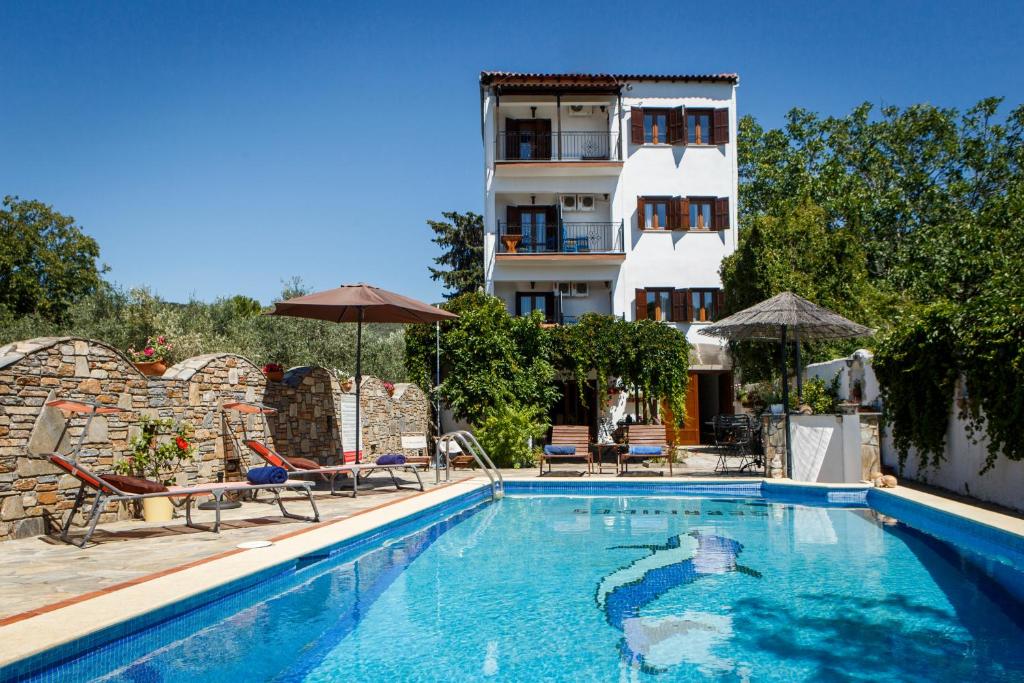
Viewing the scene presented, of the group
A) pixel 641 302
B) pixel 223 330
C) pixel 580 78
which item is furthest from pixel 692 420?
pixel 223 330

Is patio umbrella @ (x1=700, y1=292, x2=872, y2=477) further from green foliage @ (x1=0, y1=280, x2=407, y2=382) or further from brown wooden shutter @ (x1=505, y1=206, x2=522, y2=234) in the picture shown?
green foliage @ (x1=0, y1=280, x2=407, y2=382)

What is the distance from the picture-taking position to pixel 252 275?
2644 centimetres

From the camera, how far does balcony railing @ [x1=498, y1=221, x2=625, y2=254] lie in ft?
78.2

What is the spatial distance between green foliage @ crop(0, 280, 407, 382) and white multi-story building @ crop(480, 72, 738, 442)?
5.42 m

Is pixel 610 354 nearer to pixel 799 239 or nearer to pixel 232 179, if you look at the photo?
pixel 799 239

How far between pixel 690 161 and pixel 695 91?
241 centimetres

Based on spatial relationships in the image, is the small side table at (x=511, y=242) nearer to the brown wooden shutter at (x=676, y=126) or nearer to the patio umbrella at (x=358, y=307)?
the brown wooden shutter at (x=676, y=126)

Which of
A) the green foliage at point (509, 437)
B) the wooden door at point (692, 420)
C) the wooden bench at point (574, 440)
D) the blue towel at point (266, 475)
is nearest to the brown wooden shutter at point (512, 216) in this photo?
the wooden door at point (692, 420)

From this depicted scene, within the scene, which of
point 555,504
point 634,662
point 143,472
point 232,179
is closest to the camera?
point 634,662

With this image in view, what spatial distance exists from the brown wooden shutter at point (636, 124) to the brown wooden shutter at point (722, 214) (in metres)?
3.36

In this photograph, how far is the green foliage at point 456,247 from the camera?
115 ft

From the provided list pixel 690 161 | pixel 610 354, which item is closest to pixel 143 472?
pixel 610 354

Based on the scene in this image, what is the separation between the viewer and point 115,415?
7.91 metres

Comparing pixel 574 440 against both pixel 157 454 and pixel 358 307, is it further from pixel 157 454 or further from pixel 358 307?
pixel 157 454
